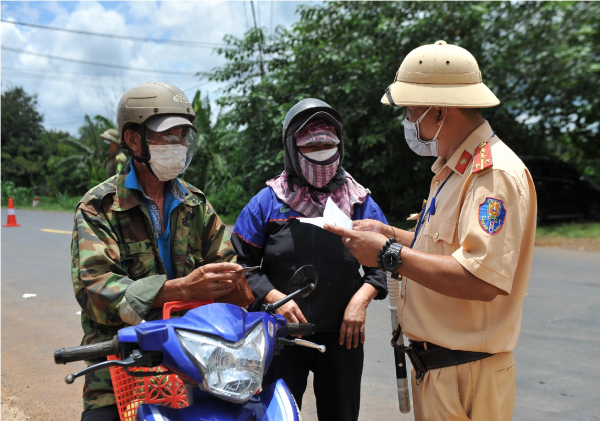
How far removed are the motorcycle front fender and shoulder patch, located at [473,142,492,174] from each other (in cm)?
105

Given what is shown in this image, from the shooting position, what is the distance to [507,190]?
1.77m

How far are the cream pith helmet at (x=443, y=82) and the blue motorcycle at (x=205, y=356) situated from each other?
105cm

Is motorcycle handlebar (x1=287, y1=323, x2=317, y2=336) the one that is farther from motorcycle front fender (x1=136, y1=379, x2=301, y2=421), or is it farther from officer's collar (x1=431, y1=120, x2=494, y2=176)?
officer's collar (x1=431, y1=120, x2=494, y2=176)

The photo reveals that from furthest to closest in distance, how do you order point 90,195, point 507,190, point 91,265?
point 90,195, point 91,265, point 507,190

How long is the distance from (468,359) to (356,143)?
1120cm

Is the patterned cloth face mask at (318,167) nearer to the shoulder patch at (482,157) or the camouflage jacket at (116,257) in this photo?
the camouflage jacket at (116,257)

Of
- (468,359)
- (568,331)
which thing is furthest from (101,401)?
(568,331)

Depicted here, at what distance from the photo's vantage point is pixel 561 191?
1217 centimetres

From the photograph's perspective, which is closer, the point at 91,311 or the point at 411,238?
the point at 91,311

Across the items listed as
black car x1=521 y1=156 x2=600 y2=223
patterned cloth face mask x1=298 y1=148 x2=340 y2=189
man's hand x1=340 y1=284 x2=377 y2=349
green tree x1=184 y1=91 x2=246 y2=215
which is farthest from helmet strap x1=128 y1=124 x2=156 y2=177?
green tree x1=184 y1=91 x2=246 y2=215

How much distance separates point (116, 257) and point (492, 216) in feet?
4.59

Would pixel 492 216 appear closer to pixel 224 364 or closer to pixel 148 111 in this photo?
pixel 224 364

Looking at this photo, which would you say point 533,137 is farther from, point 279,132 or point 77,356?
point 77,356

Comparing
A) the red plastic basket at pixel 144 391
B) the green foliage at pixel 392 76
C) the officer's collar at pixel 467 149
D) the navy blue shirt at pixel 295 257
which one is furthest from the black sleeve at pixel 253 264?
the green foliage at pixel 392 76
